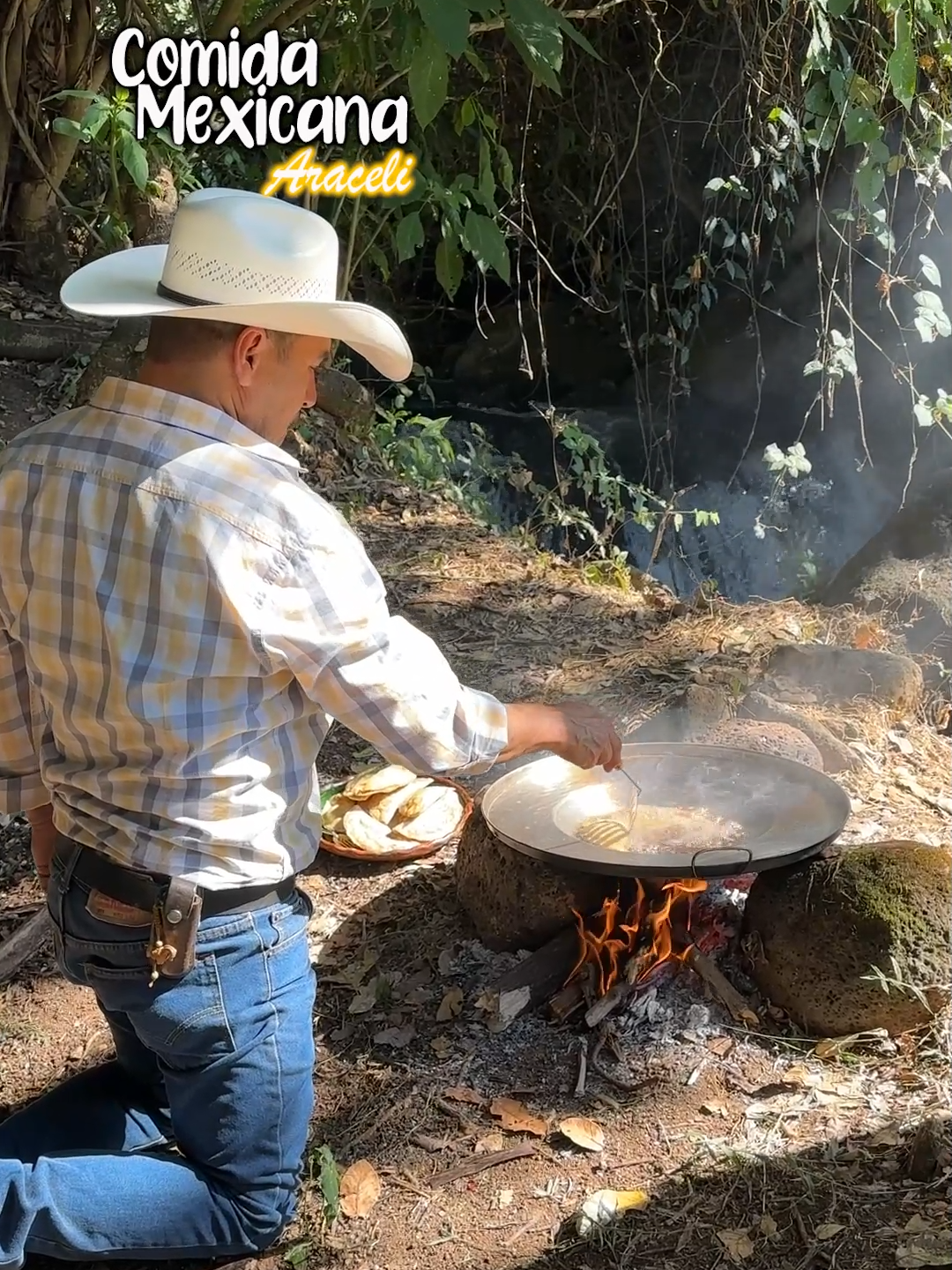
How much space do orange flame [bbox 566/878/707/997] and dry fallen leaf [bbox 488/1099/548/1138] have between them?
0.37 metres

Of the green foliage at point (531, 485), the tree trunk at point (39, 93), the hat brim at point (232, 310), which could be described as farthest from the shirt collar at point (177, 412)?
the tree trunk at point (39, 93)

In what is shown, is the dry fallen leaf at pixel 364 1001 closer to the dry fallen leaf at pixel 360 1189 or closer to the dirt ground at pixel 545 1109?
the dirt ground at pixel 545 1109

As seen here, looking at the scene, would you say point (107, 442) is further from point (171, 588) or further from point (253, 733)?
point (253, 733)

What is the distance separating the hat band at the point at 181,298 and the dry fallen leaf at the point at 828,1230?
80.0 inches

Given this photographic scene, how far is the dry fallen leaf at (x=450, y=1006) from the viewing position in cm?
296

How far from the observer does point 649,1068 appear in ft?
9.09

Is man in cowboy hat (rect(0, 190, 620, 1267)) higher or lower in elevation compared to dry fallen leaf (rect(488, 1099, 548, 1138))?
higher

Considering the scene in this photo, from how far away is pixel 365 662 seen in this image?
72.6 inches

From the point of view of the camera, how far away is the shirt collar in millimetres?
1824

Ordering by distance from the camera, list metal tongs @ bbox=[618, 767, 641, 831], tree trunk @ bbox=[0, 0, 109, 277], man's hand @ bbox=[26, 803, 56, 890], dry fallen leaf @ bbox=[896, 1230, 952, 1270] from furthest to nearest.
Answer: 1. tree trunk @ bbox=[0, 0, 109, 277]
2. metal tongs @ bbox=[618, 767, 641, 831]
3. man's hand @ bbox=[26, 803, 56, 890]
4. dry fallen leaf @ bbox=[896, 1230, 952, 1270]

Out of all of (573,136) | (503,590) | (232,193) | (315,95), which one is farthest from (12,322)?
(232,193)

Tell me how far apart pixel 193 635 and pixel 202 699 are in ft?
0.36

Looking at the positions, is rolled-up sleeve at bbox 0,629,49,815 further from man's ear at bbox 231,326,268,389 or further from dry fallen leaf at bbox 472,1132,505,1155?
dry fallen leaf at bbox 472,1132,505,1155

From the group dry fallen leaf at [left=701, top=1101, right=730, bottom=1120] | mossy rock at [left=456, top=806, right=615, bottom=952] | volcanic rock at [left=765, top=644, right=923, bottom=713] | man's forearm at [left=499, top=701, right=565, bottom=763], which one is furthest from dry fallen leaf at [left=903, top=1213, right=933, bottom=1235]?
volcanic rock at [left=765, top=644, right=923, bottom=713]
